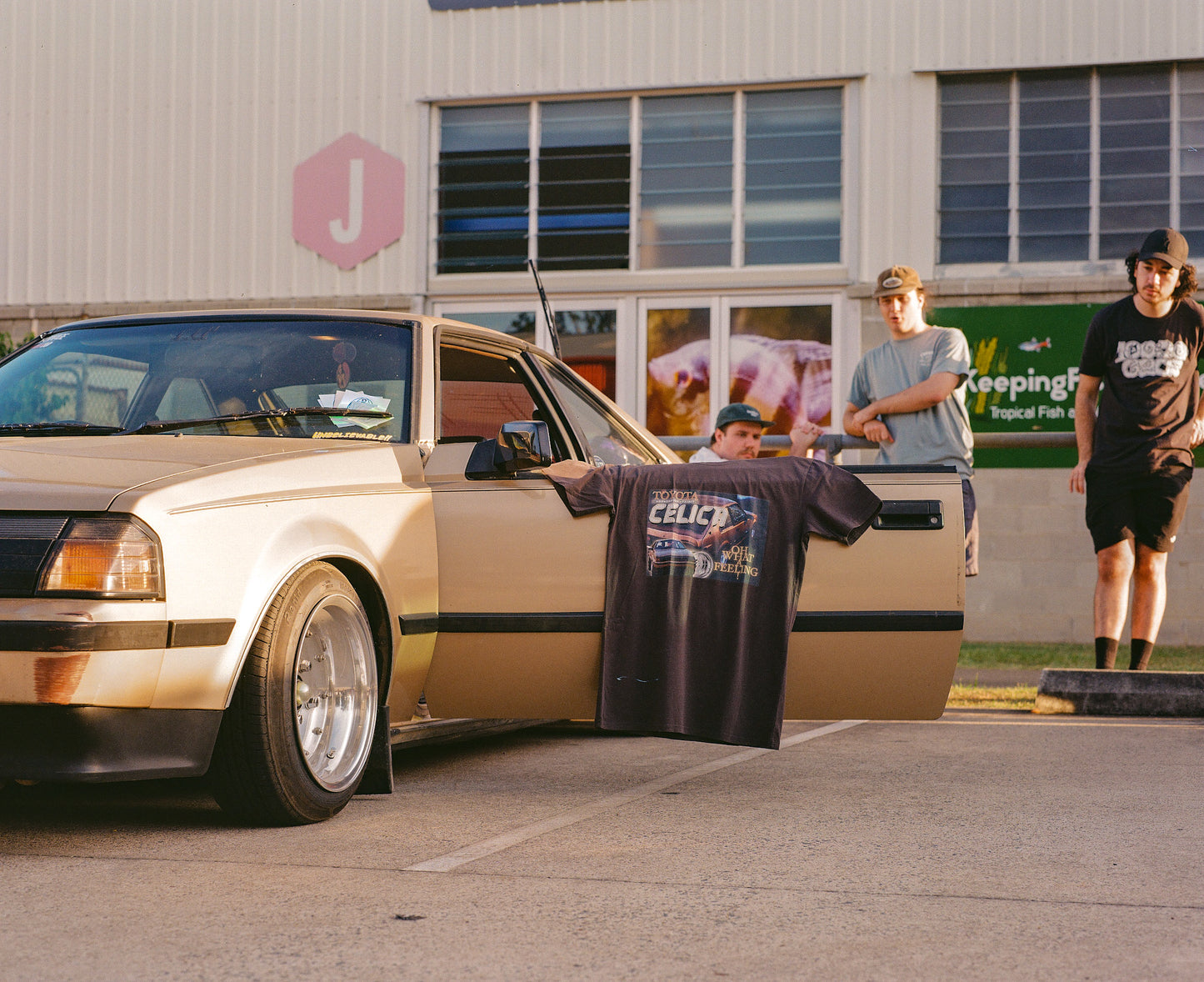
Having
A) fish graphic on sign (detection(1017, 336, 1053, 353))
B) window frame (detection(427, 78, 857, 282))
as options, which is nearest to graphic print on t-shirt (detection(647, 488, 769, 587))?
fish graphic on sign (detection(1017, 336, 1053, 353))

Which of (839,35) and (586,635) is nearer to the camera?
(586,635)

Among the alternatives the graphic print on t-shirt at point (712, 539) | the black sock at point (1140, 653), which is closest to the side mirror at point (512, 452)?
the graphic print on t-shirt at point (712, 539)

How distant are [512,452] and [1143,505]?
3.79 meters

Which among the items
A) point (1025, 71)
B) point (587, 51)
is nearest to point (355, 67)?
point (587, 51)

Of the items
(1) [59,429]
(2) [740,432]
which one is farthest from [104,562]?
(2) [740,432]

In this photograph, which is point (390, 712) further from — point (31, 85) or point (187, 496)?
point (31, 85)

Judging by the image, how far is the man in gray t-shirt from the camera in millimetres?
7160

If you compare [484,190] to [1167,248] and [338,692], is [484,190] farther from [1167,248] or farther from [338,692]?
[338,692]

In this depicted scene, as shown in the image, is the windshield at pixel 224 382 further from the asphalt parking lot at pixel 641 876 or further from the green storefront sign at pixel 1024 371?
the green storefront sign at pixel 1024 371

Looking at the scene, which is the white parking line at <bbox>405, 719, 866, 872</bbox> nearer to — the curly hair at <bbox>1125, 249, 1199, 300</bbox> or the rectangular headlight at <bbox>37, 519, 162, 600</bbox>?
the rectangular headlight at <bbox>37, 519, 162, 600</bbox>

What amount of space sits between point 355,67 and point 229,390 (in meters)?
9.55

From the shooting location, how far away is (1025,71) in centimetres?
1280

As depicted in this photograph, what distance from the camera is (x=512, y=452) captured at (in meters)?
4.82

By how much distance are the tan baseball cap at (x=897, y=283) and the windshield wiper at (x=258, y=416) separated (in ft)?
10.4
